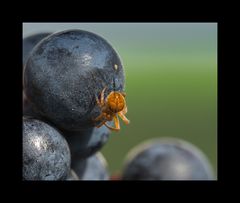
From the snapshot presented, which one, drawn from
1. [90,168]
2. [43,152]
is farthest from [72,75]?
[90,168]

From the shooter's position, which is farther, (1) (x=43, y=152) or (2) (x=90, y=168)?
(2) (x=90, y=168)

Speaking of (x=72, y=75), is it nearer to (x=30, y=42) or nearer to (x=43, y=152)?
(x=43, y=152)

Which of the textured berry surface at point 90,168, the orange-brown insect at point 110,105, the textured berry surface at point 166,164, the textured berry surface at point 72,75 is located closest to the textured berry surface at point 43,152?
the textured berry surface at point 72,75

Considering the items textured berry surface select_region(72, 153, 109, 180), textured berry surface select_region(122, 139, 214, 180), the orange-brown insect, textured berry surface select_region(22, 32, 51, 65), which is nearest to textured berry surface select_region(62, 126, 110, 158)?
textured berry surface select_region(72, 153, 109, 180)

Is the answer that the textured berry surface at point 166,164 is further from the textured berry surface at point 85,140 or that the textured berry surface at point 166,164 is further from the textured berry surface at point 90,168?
the textured berry surface at point 85,140

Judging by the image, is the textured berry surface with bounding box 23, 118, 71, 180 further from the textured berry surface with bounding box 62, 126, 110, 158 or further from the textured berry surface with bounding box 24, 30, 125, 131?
the textured berry surface with bounding box 62, 126, 110, 158
